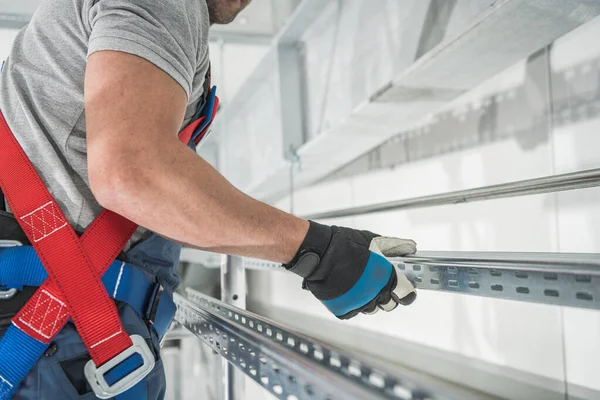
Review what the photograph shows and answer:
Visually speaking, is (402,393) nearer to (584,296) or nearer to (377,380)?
(377,380)

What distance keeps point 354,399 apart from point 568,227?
1055 millimetres

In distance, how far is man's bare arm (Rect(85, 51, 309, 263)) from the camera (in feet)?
2.03

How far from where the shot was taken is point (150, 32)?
0.68 metres

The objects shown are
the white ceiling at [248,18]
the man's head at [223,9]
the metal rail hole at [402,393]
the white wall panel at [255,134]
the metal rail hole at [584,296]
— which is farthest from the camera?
the white wall panel at [255,134]

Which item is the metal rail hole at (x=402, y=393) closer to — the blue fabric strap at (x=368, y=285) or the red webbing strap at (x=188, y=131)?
the blue fabric strap at (x=368, y=285)

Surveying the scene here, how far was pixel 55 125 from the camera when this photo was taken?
791mm

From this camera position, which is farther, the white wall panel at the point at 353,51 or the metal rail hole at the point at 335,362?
the white wall panel at the point at 353,51

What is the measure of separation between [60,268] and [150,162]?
274mm

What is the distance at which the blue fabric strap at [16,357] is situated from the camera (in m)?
0.73

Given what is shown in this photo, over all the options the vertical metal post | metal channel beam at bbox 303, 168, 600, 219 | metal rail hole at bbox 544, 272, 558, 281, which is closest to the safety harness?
metal rail hole at bbox 544, 272, 558, 281

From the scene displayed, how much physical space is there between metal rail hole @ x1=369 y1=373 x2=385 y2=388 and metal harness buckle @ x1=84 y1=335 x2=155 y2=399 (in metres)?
0.41

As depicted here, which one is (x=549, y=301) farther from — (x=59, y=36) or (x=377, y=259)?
(x=59, y=36)

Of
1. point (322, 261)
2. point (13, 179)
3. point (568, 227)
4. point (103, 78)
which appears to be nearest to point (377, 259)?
point (322, 261)

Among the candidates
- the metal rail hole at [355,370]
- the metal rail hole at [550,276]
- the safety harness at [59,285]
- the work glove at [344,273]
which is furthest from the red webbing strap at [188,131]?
the metal rail hole at [550,276]
